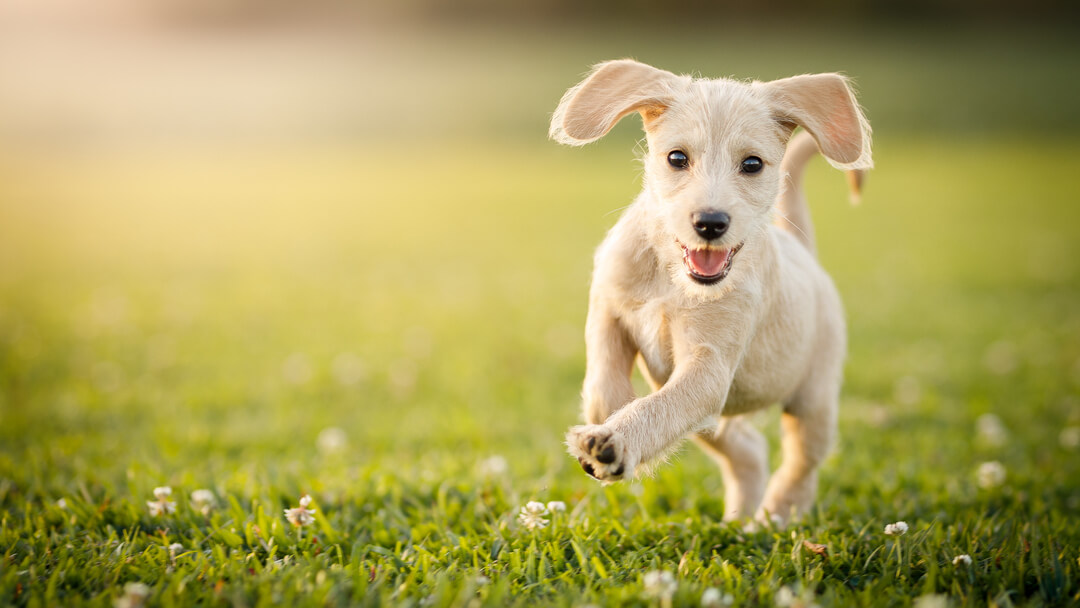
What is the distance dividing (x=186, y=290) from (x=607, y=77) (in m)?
8.44

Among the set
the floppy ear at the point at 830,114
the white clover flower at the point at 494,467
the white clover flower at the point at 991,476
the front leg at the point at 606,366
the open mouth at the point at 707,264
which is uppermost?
the floppy ear at the point at 830,114

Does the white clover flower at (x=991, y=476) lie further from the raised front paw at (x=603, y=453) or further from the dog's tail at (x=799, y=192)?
the raised front paw at (x=603, y=453)

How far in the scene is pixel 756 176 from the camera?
2982mm

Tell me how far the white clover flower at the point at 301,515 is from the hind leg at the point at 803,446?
6.75 ft

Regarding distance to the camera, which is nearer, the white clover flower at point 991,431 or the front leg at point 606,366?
the front leg at point 606,366

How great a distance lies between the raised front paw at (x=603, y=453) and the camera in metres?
2.76

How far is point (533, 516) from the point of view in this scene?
12.2 ft

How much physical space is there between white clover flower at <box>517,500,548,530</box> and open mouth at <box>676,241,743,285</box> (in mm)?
1376

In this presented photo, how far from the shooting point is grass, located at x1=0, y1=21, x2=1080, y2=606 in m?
3.39

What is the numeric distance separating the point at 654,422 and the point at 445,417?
346cm

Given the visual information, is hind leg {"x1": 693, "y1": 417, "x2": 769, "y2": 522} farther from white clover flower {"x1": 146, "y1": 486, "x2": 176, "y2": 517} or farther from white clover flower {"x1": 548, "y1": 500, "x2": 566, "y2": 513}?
white clover flower {"x1": 146, "y1": 486, "x2": 176, "y2": 517}

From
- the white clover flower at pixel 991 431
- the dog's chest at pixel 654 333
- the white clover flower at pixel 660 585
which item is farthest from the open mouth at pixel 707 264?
the white clover flower at pixel 991 431

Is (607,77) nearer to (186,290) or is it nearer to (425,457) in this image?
(425,457)

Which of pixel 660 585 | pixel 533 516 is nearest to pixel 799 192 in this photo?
pixel 533 516
